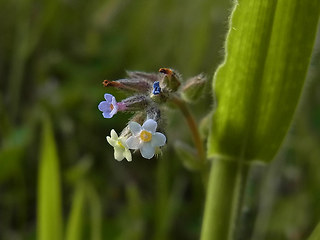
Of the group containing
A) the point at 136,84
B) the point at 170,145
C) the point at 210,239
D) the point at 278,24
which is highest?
the point at 278,24

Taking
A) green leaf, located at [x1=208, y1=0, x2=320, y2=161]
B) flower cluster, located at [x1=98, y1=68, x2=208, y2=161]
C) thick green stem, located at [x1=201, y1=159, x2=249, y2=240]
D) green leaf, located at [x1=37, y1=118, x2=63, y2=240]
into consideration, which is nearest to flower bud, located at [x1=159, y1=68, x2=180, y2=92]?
flower cluster, located at [x1=98, y1=68, x2=208, y2=161]

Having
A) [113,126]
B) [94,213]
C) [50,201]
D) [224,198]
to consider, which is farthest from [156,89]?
[113,126]

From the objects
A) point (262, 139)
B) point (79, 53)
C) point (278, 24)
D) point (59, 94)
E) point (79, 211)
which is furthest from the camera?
point (79, 53)

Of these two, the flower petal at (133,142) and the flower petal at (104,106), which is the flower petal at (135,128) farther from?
the flower petal at (104,106)

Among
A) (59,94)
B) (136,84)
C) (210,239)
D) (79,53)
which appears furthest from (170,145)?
(136,84)

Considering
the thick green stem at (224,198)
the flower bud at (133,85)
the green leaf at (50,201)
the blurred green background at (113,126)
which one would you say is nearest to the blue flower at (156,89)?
the flower bud at (133,85)

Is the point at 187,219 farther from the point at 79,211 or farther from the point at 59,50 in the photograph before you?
the point at 59,50
